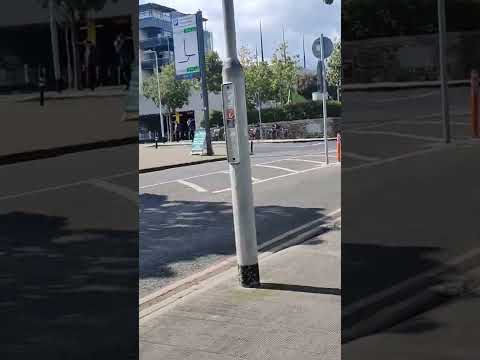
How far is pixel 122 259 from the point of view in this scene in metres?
3.02

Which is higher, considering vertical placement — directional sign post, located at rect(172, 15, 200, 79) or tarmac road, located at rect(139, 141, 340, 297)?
directional sign post, located at rect(172, 15, 200, 79)

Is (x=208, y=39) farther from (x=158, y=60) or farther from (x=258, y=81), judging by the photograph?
(x=158, y=60)

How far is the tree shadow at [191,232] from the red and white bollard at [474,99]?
3621 millimetres

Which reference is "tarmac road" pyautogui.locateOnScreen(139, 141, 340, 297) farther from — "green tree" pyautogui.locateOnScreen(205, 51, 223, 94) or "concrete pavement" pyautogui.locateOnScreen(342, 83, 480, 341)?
"green tree" pyautogui.locateOnScreen(205, 51, 223, 94)

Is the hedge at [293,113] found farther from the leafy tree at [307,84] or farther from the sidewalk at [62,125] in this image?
the sidewalk at [62,125]

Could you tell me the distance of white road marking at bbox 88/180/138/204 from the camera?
9.73 ft

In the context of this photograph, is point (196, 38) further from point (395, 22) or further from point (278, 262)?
point (395, 22)

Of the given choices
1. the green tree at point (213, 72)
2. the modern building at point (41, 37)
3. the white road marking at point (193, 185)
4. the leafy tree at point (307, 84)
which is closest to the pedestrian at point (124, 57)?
the modern building at point (41, 37)

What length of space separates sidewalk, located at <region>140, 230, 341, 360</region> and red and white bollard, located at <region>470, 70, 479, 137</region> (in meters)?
1.65

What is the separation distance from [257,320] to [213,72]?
36.6m

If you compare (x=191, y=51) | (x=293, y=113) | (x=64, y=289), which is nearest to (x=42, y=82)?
(x=64, y=289)

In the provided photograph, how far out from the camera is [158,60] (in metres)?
46.0

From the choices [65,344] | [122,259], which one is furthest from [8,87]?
[65,344]

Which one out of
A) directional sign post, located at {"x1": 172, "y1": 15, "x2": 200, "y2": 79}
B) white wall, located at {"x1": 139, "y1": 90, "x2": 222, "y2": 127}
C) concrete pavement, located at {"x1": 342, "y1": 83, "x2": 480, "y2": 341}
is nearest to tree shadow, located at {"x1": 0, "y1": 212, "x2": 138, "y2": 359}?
concrete pavement, located at {"x1": 342, "y1": 83, "x2": 480, "y2": 341}
